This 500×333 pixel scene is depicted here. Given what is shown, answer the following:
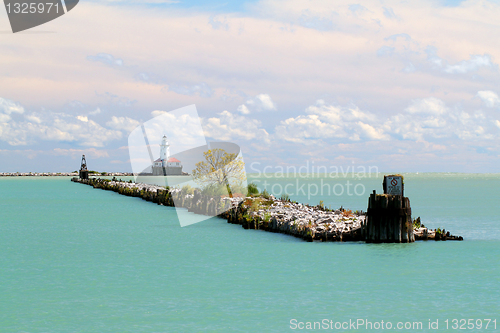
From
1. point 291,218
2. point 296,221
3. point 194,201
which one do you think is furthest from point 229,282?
point 194,201

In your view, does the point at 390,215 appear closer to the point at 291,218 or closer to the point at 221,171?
the point at 291,218

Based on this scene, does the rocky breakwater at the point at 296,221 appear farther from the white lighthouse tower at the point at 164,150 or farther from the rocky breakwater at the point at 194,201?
the white lighthouse tower at the point at 164,150

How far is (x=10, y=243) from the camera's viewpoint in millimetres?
26016

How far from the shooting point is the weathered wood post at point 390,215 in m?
22.7

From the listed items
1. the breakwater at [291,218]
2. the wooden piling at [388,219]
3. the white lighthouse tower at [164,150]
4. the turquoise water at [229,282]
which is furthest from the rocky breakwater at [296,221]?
the white lighthouse tower at [164,150]

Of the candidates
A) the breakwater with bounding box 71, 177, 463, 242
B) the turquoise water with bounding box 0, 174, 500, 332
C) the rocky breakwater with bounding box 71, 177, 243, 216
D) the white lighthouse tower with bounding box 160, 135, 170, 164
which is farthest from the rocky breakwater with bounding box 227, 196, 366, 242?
the white lighthouse tower with bounding box 160, 135, 170, 164

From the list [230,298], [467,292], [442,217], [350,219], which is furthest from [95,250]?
[442,217]

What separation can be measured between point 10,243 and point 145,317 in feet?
53.0

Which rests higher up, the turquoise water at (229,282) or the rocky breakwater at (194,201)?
the rocky breakwater at (194,201)

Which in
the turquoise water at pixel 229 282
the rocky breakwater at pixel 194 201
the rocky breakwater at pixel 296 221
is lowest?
the turquoise water at pixel 229 282

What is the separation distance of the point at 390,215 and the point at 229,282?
9448mm

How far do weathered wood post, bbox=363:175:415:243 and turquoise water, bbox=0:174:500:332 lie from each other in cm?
55

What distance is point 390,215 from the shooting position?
75.5ft

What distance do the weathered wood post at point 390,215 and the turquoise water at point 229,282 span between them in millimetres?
547
